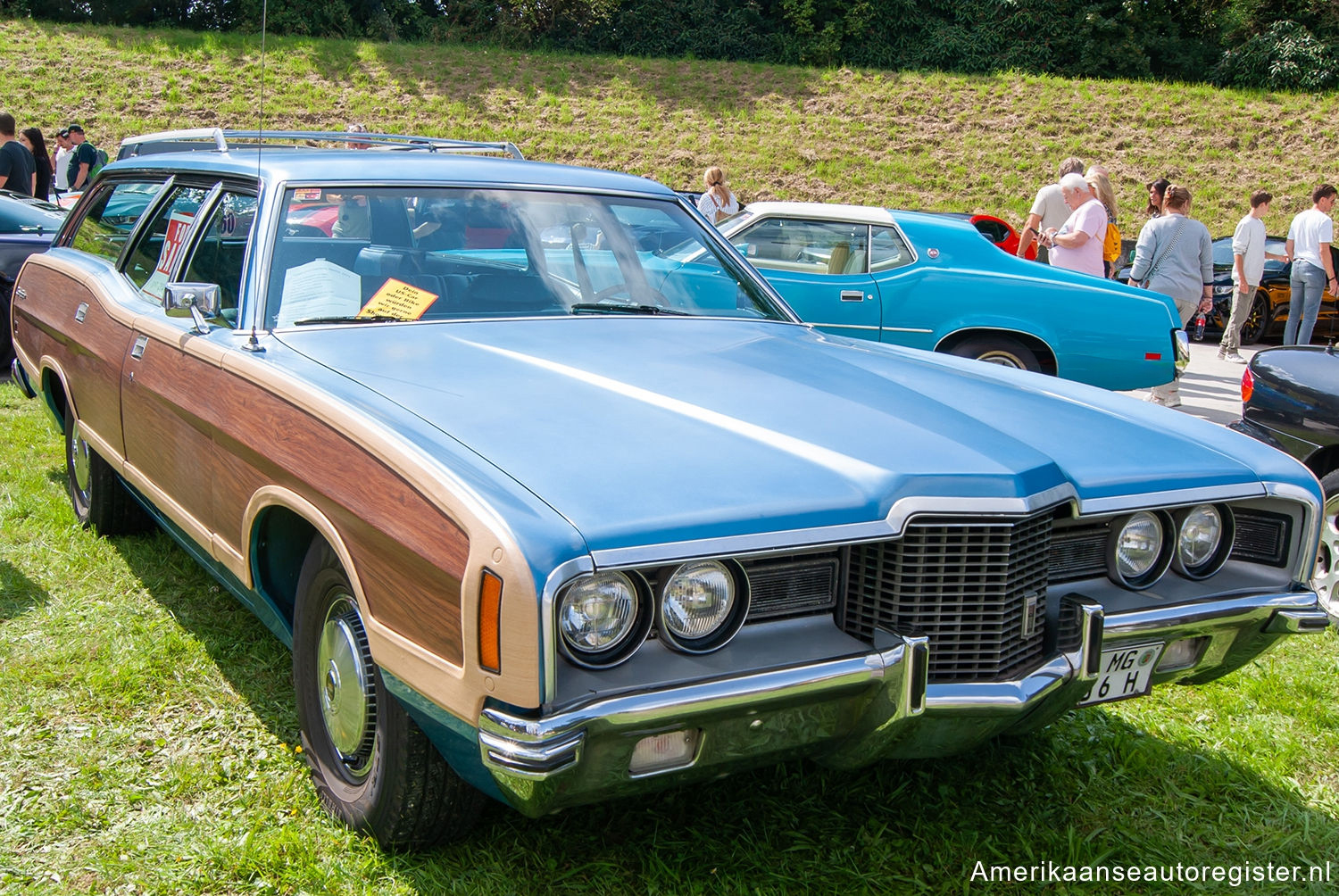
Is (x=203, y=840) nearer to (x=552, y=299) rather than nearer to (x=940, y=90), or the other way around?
(x=552, y=299)

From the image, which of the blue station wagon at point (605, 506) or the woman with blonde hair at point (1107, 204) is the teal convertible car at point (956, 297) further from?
the blue station wagon at point (605, 506)

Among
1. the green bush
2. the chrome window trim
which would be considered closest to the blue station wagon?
Result: the chrome window trim

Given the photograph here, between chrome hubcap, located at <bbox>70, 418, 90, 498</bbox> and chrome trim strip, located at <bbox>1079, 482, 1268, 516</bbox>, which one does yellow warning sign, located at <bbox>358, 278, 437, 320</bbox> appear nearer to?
chrome trim strip, located at <bbox>1079, 482, 1268, 516</bbox>

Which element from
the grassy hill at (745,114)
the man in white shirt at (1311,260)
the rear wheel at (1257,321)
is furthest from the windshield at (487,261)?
the grassy hill at (745,114)

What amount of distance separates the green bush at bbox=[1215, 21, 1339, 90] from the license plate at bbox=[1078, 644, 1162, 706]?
31.6m

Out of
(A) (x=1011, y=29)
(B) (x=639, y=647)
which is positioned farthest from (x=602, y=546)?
(A) (x=1011, y=29)

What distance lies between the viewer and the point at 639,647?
6.98 ft

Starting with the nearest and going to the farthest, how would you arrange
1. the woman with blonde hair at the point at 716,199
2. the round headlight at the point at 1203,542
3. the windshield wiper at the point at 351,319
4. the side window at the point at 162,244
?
the round headlight at the point at 1203,542, the windshield wiper at the point at 351,319, the side window at the point at 162,244, the woman with blonde hair at the point at 716,199

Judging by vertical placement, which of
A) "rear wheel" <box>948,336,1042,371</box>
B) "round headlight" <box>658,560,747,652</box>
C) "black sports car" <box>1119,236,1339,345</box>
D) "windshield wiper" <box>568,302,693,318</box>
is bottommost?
"black sports car" <box>1119,236,1339,345</box>

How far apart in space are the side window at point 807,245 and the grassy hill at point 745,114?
1574 cm

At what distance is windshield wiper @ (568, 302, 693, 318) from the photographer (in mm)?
3555

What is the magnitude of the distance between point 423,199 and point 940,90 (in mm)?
28341

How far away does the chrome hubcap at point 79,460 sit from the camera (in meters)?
4.69

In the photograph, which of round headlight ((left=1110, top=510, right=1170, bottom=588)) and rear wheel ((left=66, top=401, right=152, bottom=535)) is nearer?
round headlight ((left=1110, top=510, right=1170, bottom=588))
